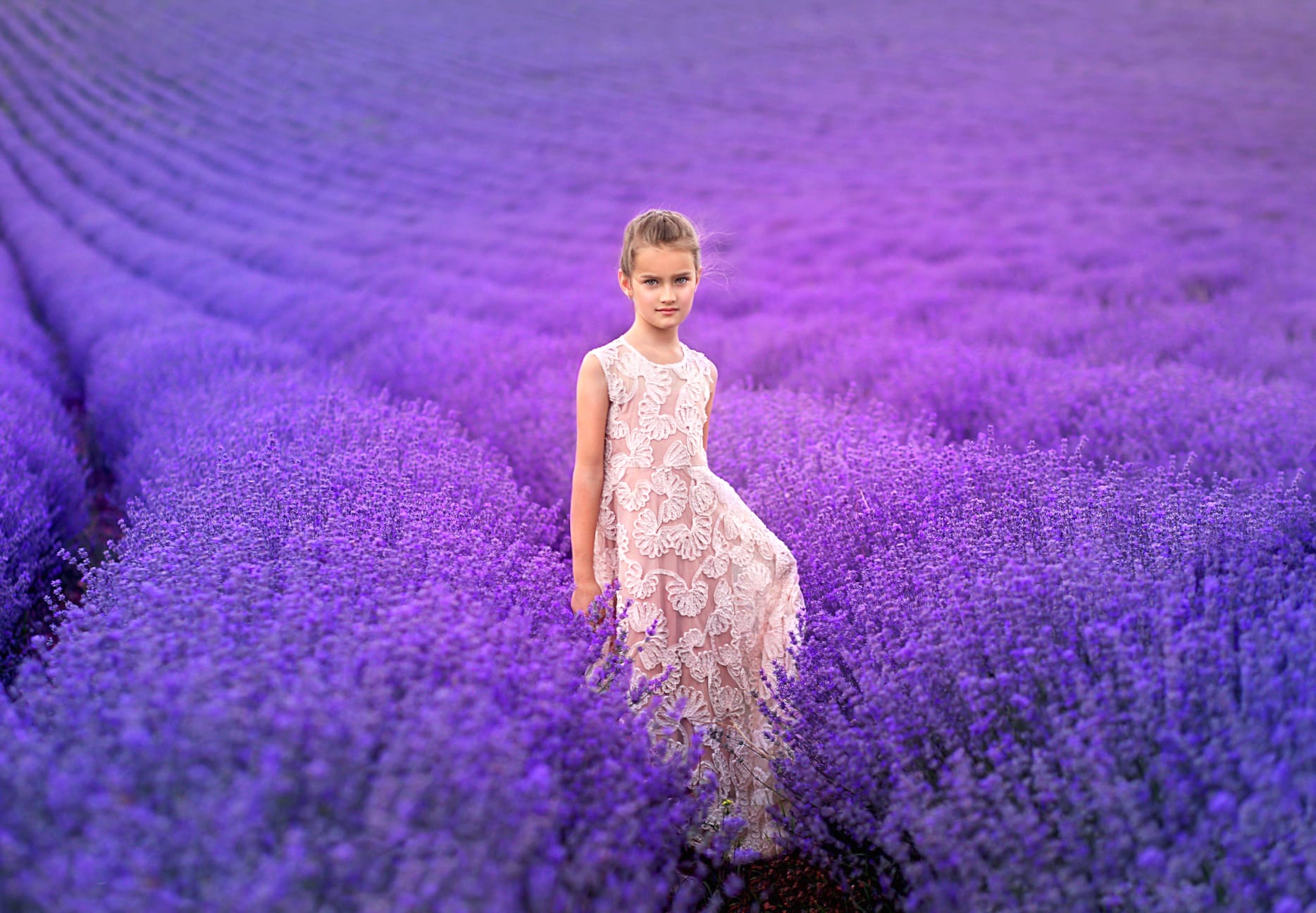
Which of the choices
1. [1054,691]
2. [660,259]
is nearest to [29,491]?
[660,259]

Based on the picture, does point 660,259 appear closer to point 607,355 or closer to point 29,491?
point 607,355

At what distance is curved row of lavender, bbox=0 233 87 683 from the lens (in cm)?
216

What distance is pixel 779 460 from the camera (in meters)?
2.63

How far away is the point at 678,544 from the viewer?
1892 mm

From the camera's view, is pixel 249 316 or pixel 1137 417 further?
pixel 249 316

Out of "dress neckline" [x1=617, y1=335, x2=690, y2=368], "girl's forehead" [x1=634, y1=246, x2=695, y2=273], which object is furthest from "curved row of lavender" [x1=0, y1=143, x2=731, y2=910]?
"girl's forehead" [x1=634, y1=246, x2=695, y2=273]

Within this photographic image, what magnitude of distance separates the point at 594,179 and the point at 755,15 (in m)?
4.31

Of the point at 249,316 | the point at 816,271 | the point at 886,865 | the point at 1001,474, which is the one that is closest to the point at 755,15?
the point at 816,271

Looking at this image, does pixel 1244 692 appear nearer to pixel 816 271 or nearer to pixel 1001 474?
pixel 1001 474

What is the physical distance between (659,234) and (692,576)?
0.69 metres

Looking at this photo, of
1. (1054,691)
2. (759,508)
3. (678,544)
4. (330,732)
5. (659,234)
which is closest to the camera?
(330,732)

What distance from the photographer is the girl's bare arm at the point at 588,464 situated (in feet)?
5.98

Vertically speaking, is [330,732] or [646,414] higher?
[646,414]

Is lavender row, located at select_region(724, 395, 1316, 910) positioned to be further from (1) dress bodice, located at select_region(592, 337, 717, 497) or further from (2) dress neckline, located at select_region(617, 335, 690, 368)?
(2) dress neckline, located at select_region(617, 335, 690, 368)
